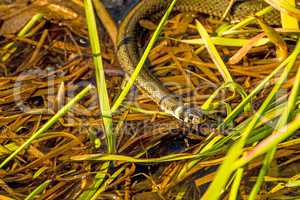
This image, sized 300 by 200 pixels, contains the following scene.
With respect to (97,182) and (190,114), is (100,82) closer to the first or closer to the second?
(97,182)

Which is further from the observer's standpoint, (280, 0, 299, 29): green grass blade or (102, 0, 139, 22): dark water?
(102, 0, 139, 22): dark water

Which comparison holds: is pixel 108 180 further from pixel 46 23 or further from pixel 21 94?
pixel 46 23

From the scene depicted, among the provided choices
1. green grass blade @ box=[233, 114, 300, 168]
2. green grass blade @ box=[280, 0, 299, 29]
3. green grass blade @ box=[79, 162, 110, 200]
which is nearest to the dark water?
green grass blade @ box=[280, 0, 299, 29]

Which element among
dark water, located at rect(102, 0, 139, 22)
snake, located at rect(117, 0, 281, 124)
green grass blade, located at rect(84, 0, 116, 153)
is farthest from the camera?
dark water, located at rect(102, 0, 139, 22)

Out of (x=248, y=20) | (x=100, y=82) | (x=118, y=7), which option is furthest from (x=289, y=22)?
(x=118, y=7)

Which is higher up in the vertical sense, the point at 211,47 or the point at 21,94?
the point at 211,47

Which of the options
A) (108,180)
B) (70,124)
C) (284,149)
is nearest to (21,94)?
(70,124)

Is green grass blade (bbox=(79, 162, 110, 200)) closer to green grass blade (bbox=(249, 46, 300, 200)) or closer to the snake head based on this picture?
the snake head
